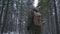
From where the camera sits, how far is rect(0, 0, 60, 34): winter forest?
921 millimetres

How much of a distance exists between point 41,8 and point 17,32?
236mm

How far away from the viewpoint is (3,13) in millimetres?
988

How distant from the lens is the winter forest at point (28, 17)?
92 cm

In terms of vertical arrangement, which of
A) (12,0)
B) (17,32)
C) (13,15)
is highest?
(12,0)

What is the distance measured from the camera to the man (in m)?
0.89

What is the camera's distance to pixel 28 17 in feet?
3.17

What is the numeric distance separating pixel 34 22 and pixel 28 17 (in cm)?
7

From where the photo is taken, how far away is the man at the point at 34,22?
89cm

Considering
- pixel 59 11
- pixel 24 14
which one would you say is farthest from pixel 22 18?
pixel 59 11

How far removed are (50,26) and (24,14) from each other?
0.21 metres

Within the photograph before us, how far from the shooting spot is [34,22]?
2.99 feet

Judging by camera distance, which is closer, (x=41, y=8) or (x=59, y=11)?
(x=41, y=8)

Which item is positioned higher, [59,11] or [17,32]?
[59,11]

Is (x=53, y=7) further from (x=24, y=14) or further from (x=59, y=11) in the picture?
(x=24, y=14)
